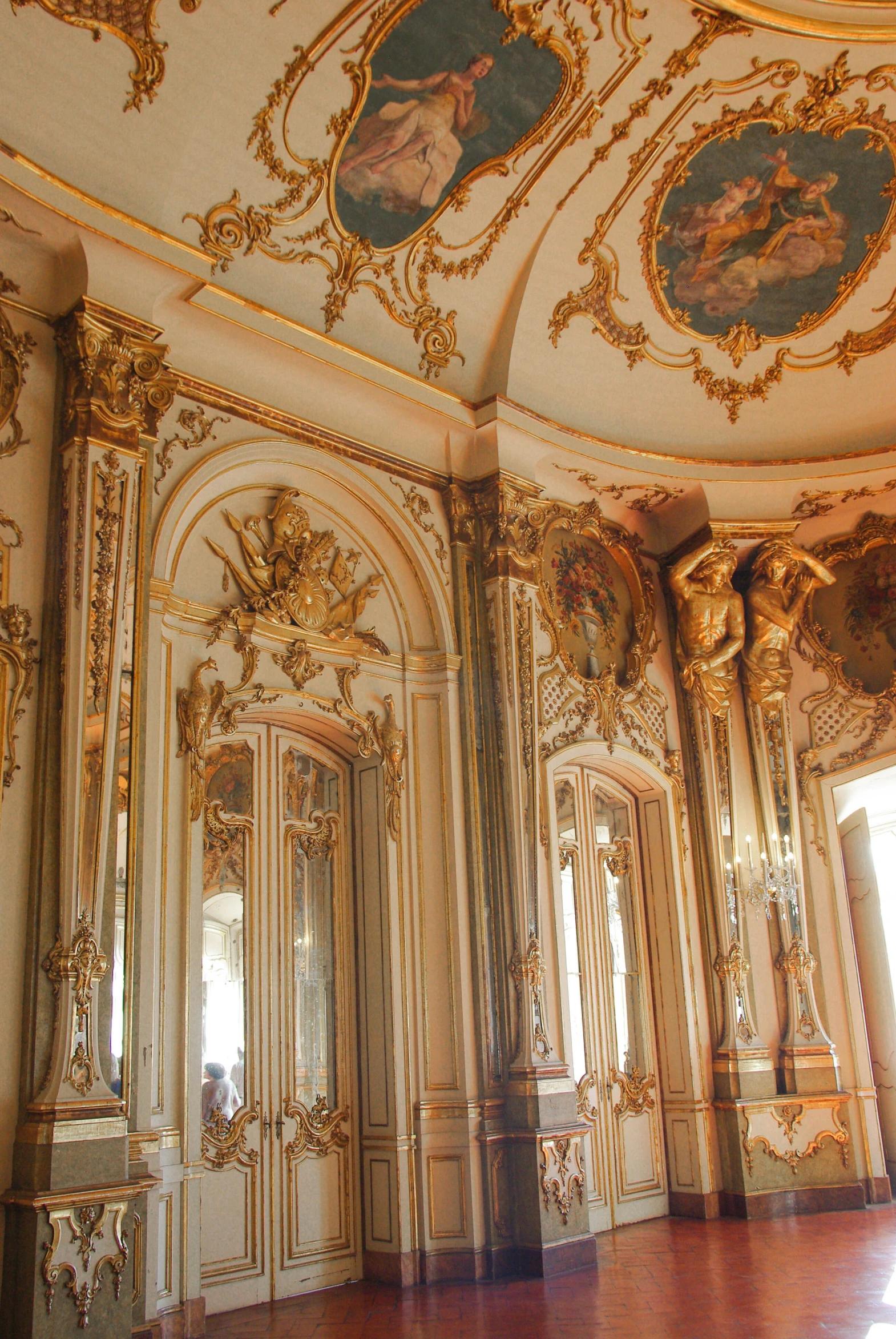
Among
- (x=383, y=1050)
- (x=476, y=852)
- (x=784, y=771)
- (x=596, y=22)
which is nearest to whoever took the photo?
(x=596, y=22)

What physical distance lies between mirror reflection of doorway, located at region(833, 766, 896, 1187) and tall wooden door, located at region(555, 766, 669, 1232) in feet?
7.60

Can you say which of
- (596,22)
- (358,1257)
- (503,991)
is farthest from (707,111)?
(358,1257)

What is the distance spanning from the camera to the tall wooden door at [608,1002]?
913 centimetres

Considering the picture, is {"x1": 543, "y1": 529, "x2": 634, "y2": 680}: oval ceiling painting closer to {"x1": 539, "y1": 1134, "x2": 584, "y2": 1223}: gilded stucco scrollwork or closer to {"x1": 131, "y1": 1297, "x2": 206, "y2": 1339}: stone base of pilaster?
{"x1": 539, "y1": 1134, "x2": 584, "y2": 1223}: gilded stucco scrollwork

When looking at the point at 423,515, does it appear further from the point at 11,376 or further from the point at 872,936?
the point at 872,936

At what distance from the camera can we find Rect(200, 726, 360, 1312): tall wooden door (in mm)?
7027

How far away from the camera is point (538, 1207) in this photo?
7668 mm

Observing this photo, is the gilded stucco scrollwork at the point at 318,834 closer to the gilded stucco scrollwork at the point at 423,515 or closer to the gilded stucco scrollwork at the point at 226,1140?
the gilded stucco scrollwork at the point at 226,1140

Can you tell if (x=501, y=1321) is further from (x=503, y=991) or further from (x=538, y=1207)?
(x=503, y=991)

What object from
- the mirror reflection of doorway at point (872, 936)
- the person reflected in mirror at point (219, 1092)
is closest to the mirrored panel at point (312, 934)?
the person reflected in mirror at point (219, 1092)

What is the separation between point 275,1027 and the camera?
7527 mm

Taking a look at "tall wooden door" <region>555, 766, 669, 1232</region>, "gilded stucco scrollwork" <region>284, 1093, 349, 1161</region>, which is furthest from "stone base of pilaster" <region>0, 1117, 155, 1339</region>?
"tall wooden door" <region>555, 766, 669, 1232</region>

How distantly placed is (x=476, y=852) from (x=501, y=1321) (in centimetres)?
301

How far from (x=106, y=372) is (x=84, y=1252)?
457 centimetres
